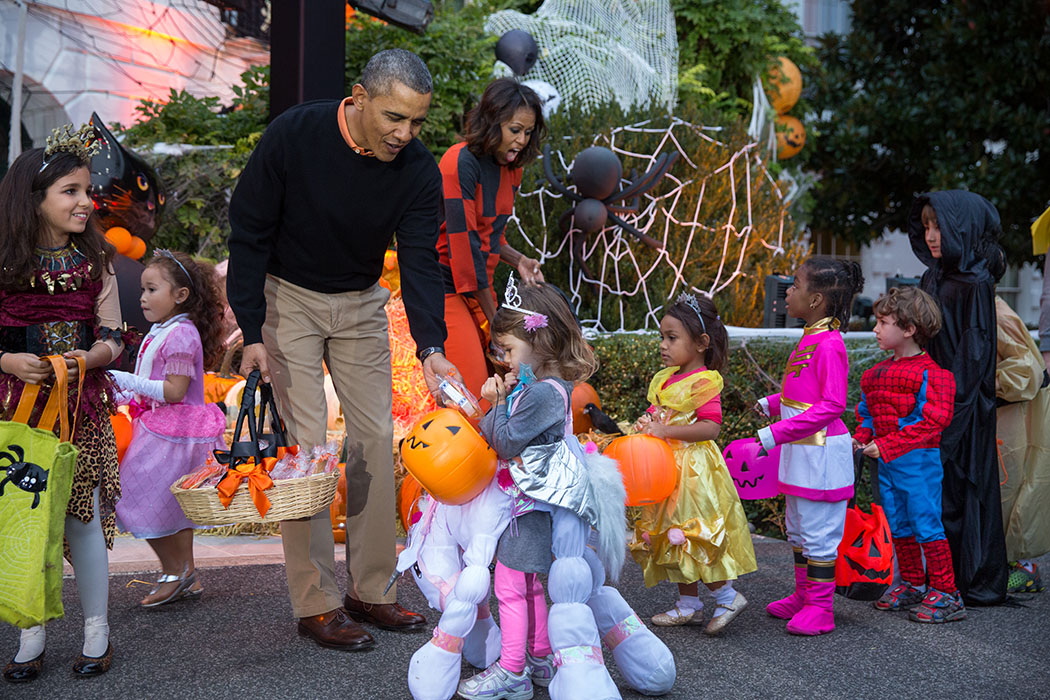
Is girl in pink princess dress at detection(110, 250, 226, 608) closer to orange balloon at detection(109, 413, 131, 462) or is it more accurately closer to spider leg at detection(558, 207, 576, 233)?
orange balloon at detection(109, 413, 131, 462)

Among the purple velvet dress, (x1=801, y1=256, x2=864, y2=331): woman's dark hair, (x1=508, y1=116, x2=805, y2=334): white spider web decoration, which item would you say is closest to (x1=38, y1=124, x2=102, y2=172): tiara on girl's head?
the purple velvet dress

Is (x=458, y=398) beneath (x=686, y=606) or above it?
above

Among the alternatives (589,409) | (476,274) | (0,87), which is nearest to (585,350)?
(476,274)

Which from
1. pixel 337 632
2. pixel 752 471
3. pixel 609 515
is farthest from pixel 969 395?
pixel 337 632

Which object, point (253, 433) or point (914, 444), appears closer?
point (253, 433)

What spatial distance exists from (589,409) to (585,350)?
5.68 ft

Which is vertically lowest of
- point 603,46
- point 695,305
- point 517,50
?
point 695,305

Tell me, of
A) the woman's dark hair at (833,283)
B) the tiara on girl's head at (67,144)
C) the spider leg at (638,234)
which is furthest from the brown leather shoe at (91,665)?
the spider leg at (638,234)

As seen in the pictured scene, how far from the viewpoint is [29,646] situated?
10.9ft

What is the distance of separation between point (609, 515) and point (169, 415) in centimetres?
209

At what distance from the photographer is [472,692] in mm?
3186

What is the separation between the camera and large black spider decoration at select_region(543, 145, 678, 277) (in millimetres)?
7906

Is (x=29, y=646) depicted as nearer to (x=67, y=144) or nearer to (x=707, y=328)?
(x=67, y=144)

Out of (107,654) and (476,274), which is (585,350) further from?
(107,654)
